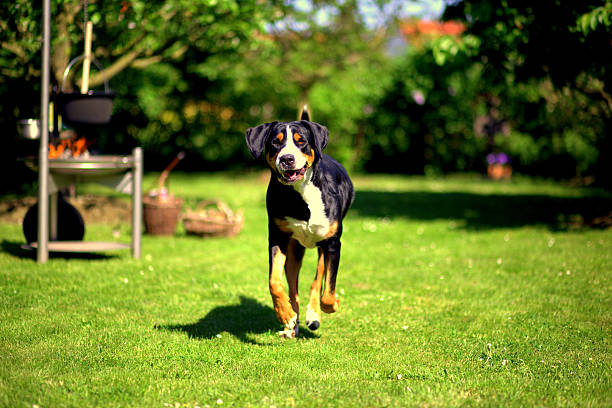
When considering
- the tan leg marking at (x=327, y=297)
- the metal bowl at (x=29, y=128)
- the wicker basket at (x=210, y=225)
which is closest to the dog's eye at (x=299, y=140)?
the tan leg marking at (x=327, y=297)

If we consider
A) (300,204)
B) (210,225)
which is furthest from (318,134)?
(210,225)

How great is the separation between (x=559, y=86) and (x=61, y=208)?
821 centimetres

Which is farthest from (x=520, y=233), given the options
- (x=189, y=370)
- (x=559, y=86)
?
(x=189, y=370)

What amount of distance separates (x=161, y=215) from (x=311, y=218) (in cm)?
577

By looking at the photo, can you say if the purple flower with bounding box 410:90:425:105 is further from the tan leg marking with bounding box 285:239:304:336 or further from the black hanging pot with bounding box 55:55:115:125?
the tan leg marking with bounding box 285:239:304:336

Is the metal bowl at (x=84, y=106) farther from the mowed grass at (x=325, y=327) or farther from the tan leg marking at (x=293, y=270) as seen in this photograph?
the tan leg marking at (x=293, y=270)

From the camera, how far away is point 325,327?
5586 mm

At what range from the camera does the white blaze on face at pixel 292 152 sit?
439 cm

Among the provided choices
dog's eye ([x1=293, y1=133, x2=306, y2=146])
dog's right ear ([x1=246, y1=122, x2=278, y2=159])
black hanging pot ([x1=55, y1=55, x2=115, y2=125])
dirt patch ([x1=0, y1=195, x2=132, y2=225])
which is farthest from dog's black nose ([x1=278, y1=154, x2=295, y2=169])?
dirt patch ([x1=0, y1=195, x2=132, y2=225])

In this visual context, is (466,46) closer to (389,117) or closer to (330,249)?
(330,249)

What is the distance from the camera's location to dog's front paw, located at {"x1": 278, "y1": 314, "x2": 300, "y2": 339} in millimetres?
4867

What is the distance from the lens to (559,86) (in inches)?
421

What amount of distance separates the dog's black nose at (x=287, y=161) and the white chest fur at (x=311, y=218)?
37cm

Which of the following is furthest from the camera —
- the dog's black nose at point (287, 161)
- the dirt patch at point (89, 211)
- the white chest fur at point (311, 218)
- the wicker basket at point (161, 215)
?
the dirt patch at point (89, 211)
